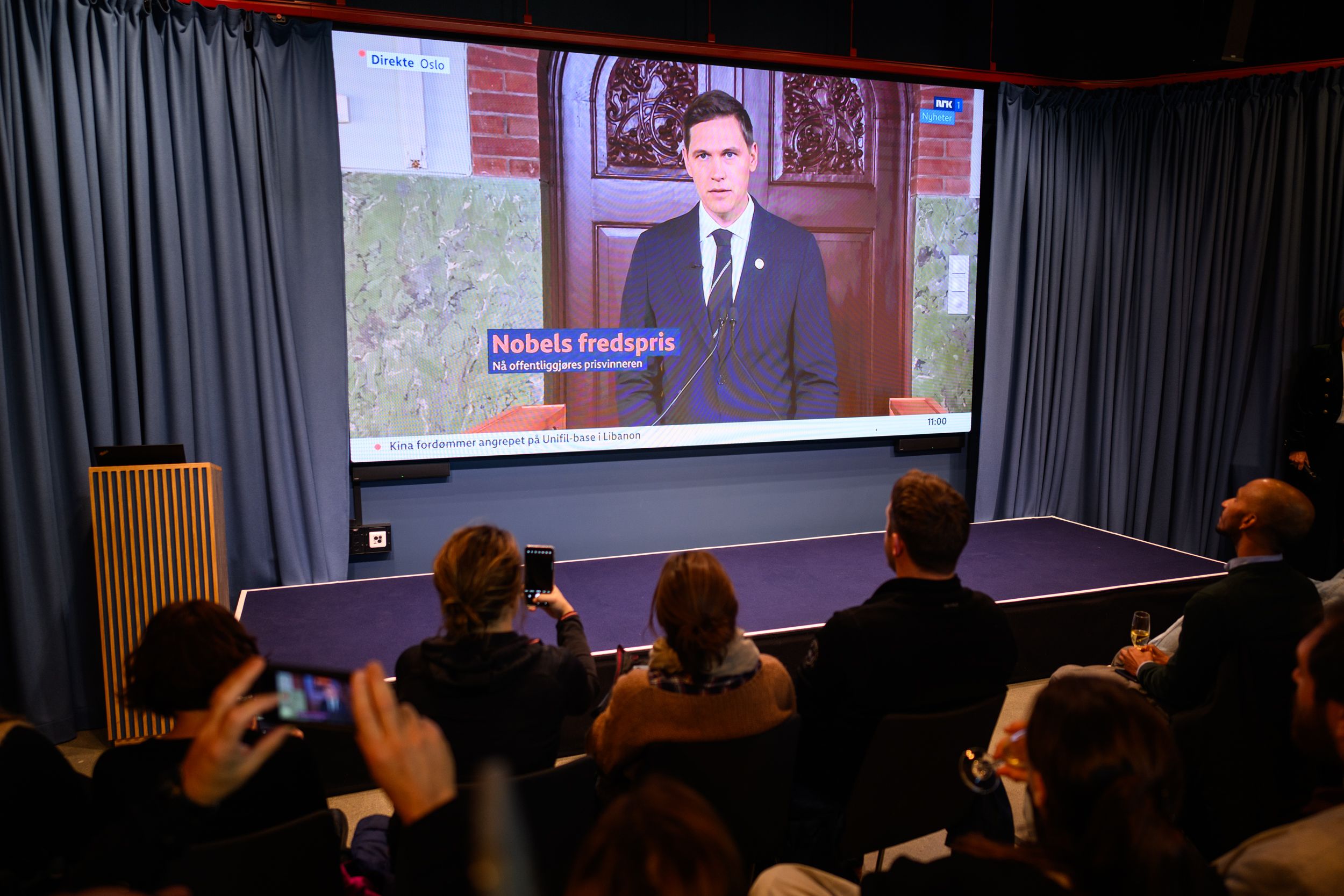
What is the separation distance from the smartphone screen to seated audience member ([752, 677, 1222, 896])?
2.49ft

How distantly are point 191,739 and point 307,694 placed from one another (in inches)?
13.2

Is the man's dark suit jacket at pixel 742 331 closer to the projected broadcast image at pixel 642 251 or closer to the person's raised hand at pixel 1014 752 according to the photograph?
the projected broadcast image at pixel 642 251

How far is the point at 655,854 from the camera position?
77 cm

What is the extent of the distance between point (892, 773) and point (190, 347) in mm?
2757

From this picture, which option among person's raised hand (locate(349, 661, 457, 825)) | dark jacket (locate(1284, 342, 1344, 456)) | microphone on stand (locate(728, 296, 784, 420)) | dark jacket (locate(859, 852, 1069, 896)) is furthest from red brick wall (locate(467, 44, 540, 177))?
dark jacket (locate(1284, 342, 1344, 456))

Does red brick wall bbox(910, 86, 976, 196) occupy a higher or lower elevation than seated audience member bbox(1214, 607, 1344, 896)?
higher

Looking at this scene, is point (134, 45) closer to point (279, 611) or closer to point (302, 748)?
point (279, 611)

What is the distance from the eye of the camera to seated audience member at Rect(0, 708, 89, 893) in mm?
1369

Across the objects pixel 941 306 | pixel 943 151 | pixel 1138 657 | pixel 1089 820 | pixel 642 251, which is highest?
pixel 943 151

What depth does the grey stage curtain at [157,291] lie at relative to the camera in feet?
9.43

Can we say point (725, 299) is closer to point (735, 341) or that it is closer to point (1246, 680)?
point (735, 341)

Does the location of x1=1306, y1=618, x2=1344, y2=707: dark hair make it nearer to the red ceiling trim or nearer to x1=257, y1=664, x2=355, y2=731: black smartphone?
x1=257, y1=664, x2=355, y2=731: black smartphone

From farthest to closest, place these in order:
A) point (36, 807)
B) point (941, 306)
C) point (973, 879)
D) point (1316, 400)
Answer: point (941, 306) → point (1316, 400) → point (36, 807) → point (973, 879)

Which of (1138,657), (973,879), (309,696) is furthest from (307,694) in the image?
(1138,657)
